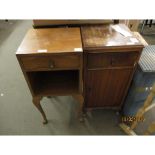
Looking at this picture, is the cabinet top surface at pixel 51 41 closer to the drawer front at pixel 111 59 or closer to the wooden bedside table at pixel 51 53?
the wooden bedside table at pixel 51 53

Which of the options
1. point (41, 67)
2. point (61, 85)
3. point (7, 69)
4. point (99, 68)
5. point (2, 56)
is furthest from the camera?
point (2, 56)

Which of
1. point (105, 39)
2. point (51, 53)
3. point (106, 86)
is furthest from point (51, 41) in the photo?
point (106, 86)

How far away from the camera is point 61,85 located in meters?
1.09

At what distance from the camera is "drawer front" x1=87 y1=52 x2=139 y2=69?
35.2 inches

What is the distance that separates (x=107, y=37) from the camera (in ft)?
3.03

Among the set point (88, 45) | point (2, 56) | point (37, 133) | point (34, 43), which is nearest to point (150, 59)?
point (88, 45)

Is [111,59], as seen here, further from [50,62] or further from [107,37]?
[50,62]

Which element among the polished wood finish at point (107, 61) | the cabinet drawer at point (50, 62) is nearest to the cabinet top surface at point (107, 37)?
the polished wood finish at point (107, 61)

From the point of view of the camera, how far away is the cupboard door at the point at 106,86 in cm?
101

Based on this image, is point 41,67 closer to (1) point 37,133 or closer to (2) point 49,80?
(2) point 49,80

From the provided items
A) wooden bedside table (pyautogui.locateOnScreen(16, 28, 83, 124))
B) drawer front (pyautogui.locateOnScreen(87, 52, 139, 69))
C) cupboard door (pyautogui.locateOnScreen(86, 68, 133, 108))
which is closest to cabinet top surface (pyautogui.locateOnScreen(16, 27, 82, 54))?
wooden bedside table (pyautogui.locateOnScreen(16, 28, 83, 124))

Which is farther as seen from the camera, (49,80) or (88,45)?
(49,80)

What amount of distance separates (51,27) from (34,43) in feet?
0.89

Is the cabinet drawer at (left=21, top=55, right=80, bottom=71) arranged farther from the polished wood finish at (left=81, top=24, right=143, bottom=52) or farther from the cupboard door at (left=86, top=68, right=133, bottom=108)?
the cupboard door at (left=86, top=68, right=133, bottom=108)
